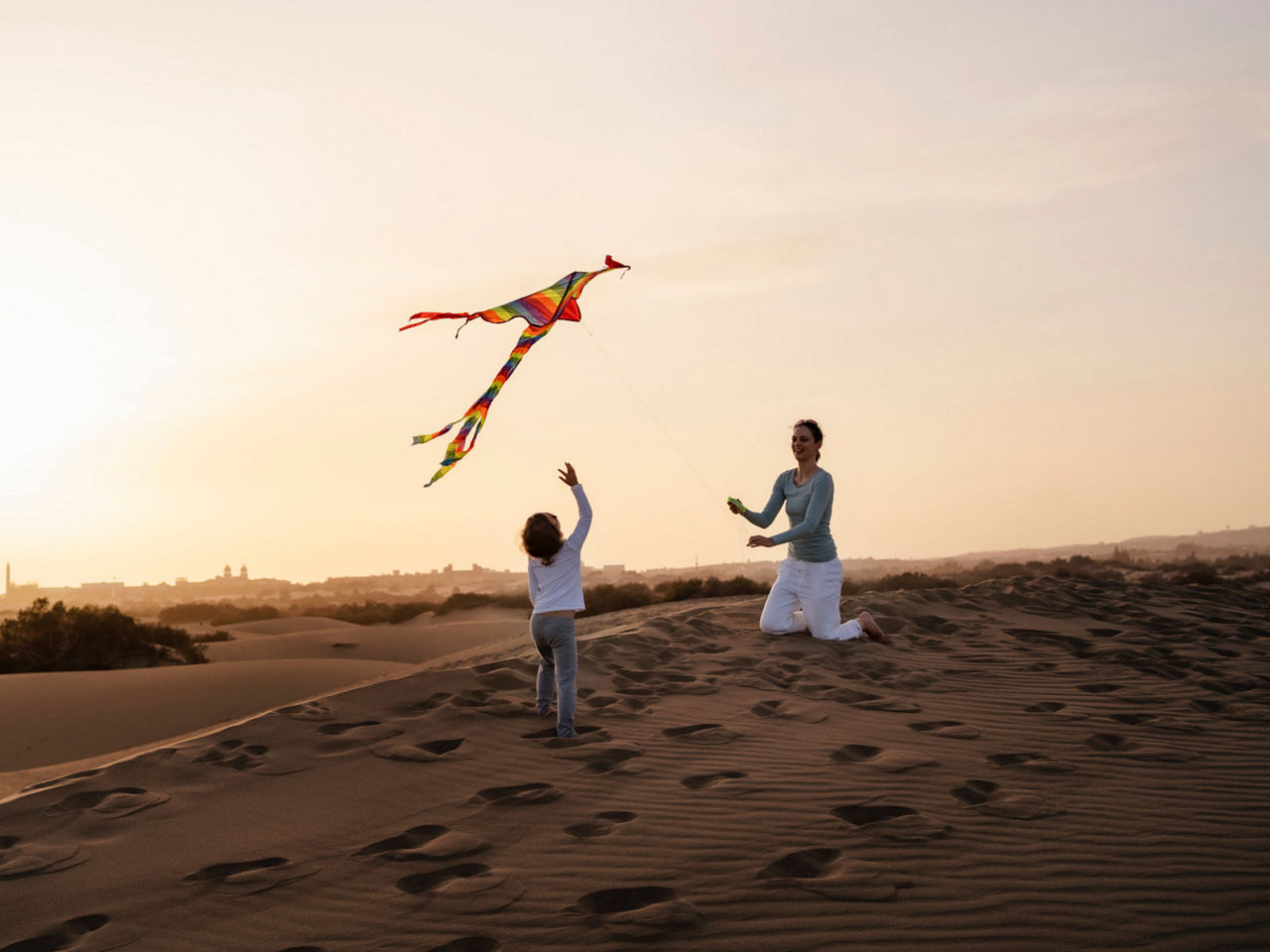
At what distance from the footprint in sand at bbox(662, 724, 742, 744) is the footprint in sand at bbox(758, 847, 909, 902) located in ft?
6.24

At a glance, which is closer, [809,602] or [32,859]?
[32,859]

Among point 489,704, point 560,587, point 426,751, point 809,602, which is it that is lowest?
point 426,751

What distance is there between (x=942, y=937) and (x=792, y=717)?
3.11m

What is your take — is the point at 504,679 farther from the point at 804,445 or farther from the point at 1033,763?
the point at 1033,763

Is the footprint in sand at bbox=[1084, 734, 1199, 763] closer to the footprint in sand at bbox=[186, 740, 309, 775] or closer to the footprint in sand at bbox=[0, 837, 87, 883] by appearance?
the footprint in sand at bbox=[186, 740, 309, 775]

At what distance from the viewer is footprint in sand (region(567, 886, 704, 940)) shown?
342cm

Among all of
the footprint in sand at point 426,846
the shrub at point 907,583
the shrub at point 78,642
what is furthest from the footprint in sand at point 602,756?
the shrub at point 907,583

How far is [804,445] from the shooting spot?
8297mm

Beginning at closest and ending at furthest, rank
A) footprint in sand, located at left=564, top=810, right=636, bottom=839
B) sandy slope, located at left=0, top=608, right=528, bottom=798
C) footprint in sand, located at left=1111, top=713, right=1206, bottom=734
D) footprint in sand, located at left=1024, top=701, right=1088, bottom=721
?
1. footprint in sand, located at left=564, top=810, right=636, bottom=839
2. footprint in sand, located at left=1111, top=713, right=1206, bottom=734
3. footprint in sand, located at left=1024, top=701, right=1088, bottom=721
4. sandy slope, located at left=0, top=608, right=528, bottom=798

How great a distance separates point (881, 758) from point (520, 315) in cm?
402

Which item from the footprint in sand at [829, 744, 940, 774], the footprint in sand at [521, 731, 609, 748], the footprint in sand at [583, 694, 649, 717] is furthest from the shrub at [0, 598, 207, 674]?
the footprint in sand at [829, 744, 940, 774]

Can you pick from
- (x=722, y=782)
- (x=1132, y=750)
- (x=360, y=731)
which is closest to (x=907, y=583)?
(x=1132, y=750)

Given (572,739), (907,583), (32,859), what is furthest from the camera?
(907,583)

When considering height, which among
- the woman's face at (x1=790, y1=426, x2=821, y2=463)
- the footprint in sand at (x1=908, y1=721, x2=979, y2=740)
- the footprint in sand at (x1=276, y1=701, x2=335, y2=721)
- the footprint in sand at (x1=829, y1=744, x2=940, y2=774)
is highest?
the woman's face at (x1=790, y1=426, x2=821, y2=463)
